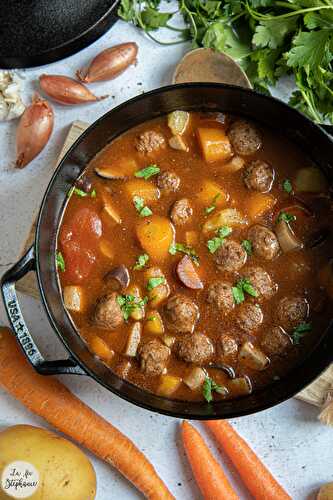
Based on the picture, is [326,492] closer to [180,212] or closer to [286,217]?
[286,217]

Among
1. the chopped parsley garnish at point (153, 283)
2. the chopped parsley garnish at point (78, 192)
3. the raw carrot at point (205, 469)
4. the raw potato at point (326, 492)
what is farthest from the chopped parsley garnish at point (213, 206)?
the raw potato at point (326, 492)

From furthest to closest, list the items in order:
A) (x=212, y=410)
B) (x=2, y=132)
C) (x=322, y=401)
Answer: (x=2, y=132) < (x=322, y=401) < (x=212, y=410)

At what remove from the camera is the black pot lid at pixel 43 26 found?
4930mm

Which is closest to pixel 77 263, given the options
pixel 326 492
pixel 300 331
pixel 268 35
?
pixel 300 331

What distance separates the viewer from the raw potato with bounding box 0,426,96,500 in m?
4.56

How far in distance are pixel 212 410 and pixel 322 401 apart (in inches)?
33.6

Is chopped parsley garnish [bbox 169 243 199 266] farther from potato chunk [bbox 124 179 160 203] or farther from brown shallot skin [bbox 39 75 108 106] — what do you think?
brown shallot skin [bbox 39 75 108 106]

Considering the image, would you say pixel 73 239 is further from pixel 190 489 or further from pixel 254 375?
pixel 190 489

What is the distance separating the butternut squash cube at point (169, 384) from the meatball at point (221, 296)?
1.78 ft

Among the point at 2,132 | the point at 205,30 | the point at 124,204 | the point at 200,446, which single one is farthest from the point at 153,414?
the point at 205,30

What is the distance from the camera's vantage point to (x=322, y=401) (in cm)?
463

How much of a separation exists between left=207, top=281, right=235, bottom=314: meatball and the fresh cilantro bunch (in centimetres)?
141

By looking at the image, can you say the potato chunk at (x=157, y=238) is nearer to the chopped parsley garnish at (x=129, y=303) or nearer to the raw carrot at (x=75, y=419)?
the chopped parsley garnish at (x=129, y=303)

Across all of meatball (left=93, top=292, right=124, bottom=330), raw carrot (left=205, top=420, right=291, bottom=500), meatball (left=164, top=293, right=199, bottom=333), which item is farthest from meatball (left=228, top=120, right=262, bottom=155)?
raw carrot (left=205, top=420, right=291, bottom=500)
